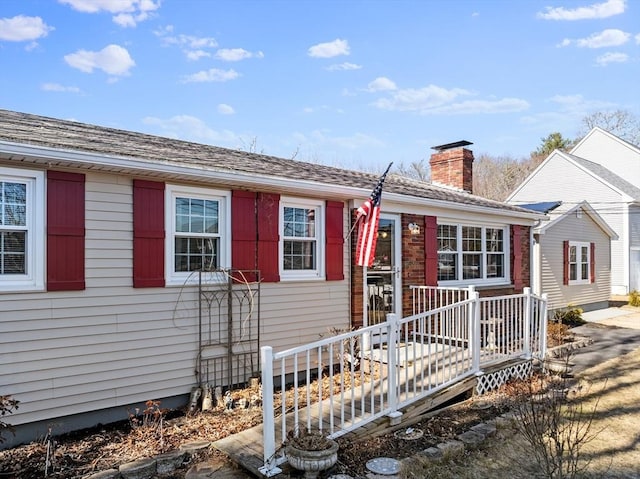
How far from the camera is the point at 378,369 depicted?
21.1 feet

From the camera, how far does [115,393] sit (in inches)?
198

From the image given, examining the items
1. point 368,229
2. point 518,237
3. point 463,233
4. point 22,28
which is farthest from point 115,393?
point 22,28

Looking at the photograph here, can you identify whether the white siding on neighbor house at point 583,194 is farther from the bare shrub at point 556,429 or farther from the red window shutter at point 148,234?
the red window shutter at point 148,234

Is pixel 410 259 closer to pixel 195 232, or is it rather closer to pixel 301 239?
pixel 301 239

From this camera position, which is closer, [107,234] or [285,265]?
[107,234]

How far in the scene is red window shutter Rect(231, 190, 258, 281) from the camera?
5.93m

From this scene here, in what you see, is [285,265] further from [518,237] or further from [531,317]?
[518,237]

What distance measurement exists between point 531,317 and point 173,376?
544cm

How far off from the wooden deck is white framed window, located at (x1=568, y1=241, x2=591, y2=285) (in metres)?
10.1

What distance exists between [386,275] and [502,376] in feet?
8.19

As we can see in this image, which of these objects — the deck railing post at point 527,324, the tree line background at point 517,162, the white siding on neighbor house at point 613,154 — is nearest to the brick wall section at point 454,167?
the deck railing post at point 527,324

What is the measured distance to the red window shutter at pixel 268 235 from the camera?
6203 mm

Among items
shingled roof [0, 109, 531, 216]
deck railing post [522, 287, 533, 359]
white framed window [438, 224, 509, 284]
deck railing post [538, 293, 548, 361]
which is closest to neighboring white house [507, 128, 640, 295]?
white framed window [438, 224, 509, 284]

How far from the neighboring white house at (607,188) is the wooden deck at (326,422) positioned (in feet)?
54.9
